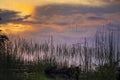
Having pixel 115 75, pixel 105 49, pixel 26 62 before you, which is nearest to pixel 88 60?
pixel 105 49

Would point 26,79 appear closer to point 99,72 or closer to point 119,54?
point 99,72

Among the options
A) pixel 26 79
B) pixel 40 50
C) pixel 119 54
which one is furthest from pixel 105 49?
pixel 40 50

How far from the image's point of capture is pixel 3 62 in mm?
24891

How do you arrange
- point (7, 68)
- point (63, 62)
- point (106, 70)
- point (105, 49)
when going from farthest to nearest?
point (63, 62), point (105, 49), point (7, 68), point (106, 70)

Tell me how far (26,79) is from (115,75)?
6.95 meters

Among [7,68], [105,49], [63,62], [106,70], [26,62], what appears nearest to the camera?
[106,70]

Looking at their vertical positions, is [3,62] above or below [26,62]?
above

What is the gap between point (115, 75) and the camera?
21.7 meters

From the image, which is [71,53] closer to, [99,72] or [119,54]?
[119,54]

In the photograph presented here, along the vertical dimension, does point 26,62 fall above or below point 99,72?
below

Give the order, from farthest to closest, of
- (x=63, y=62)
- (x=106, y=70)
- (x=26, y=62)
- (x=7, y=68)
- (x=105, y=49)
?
(x=63, y=62) < (x=26, y=62) < (x=105, y=49) < (x=7, y=68) < (x=106, y=70)

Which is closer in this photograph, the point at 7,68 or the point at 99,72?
the point at 99,72

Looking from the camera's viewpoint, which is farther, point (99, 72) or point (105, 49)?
point (105, 49)

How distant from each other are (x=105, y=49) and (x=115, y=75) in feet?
44.9
